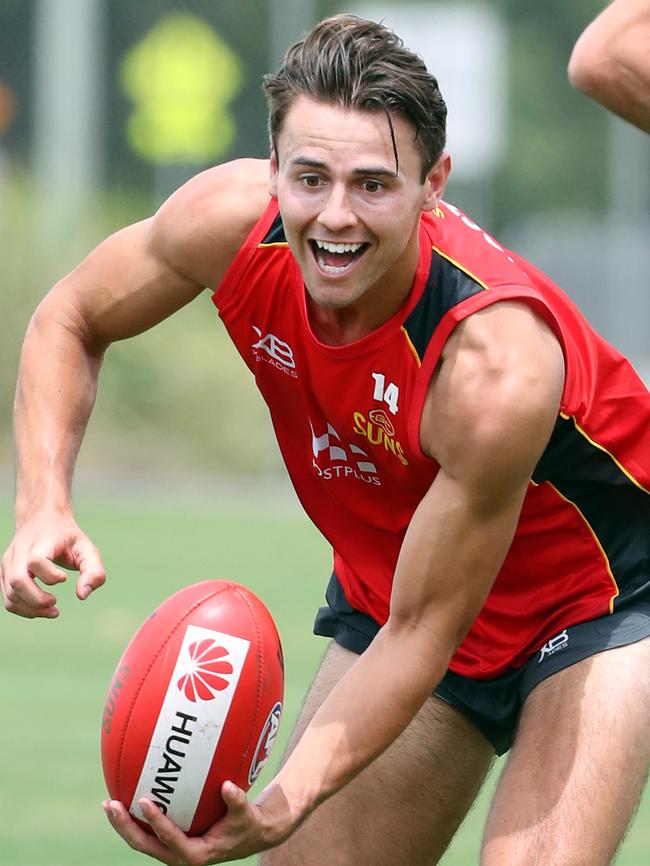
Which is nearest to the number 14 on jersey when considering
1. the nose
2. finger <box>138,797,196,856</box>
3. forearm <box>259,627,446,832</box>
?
the nose

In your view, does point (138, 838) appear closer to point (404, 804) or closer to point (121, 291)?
point (404, 804)

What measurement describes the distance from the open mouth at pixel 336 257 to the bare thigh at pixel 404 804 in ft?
4.44

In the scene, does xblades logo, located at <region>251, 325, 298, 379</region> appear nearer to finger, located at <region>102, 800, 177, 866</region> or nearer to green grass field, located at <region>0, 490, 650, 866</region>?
finger, located at <region>102, 800, 177, 866</region>

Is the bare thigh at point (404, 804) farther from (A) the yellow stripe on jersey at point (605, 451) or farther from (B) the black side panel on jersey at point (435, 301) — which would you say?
(B) the black side panel on jersey at point (435, 301)

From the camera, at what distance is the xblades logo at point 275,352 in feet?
14.6

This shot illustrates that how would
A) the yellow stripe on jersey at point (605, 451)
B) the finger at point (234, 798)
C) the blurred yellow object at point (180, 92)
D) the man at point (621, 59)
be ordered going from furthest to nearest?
the blurred yellow object at point (180, 92), the yellow stripe on jersey at point (605, 451), the finger at point (234, 798), the man at point (621, 59)

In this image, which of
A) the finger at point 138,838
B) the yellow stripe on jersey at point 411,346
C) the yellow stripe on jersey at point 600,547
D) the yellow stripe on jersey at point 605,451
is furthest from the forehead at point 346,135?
the finger at point 138,838

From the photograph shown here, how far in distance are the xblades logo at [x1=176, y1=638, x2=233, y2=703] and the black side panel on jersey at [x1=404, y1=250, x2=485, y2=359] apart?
2.75ft

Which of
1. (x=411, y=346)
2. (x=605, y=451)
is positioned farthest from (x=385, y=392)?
(x=605, y=451)

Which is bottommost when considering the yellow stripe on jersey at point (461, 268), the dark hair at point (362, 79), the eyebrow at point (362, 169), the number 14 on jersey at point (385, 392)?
the number 14 on jersey at point (385, 392)

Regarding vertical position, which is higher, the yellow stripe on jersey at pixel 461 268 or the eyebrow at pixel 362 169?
the eyebrow at pixel 362 169

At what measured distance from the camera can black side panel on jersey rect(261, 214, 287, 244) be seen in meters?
4.42

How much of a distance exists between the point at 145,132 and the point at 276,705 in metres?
15.0

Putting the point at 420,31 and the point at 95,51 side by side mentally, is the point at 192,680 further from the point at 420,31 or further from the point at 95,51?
the point at 95,51
